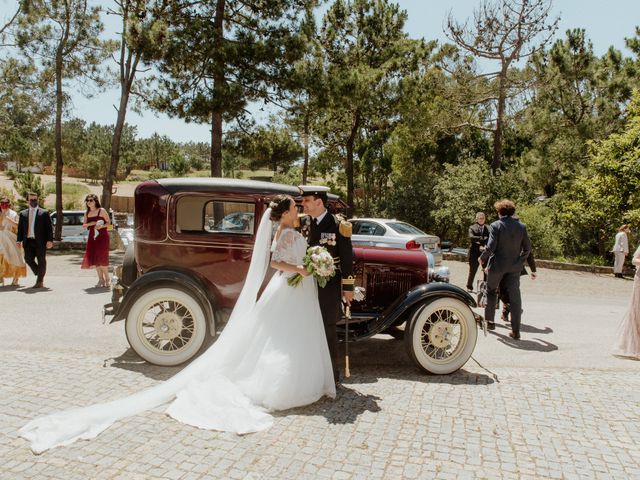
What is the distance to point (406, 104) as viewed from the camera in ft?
87.2

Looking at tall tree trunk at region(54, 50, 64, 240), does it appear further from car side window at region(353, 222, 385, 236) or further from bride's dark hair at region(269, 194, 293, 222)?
bride's dark hair at region(269, 194, 293, 222)

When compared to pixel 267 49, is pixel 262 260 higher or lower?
lower

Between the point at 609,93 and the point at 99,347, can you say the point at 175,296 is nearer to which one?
the point at 99,347

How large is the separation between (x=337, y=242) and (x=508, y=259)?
3.40 metres

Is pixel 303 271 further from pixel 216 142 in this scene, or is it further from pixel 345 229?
pixel 216 142

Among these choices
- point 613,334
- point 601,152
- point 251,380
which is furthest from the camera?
point 601,152

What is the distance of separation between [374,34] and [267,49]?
12.1 meters

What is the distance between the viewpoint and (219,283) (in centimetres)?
594

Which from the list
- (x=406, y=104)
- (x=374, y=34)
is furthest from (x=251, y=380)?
(x=374, y=34)

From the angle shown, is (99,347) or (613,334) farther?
(613,334)

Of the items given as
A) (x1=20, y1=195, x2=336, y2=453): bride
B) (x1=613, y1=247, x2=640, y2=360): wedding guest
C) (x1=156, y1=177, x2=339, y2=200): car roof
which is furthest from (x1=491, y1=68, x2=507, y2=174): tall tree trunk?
(x1=20, y1=195, x2=336, y2=453): bride

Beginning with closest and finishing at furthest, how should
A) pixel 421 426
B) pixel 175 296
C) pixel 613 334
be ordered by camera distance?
pixel 421 426 < pixel 175 296 < pixel 613 334

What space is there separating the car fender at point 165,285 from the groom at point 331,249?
1.40m

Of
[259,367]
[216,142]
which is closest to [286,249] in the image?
[259,367]
